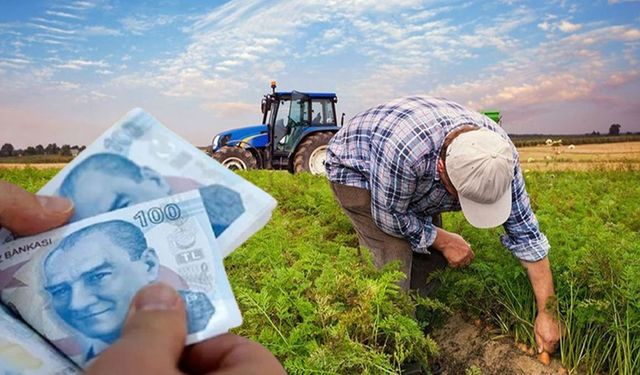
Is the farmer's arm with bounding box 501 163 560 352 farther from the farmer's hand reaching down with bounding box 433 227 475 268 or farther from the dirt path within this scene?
the farmer's hand reaching down with bounding box 433 227 475 268

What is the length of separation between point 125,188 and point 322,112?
1245 cm

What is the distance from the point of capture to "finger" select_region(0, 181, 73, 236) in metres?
1.29

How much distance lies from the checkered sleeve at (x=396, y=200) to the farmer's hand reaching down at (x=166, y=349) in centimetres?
260

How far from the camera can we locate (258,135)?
14.7m

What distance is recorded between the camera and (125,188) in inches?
57.9

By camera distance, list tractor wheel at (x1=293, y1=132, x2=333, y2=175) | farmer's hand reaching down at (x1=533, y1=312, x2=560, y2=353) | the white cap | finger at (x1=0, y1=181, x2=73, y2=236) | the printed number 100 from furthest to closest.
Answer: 1. tractor wheel at (x1=293, y1=132, x2=333, y2=175)
2. farmer's hand reaching down at (x1=533, y1=312, x2=560, y2=353)
3. the white cap
4. the printed number 100
5. finger at (x1=0, y1=181, x2=73, y2=236)

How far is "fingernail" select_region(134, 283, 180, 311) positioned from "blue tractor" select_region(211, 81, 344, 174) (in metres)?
12.0

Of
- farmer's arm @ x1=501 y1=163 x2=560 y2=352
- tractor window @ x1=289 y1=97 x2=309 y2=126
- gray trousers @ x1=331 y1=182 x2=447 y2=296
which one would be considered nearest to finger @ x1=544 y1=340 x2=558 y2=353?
farmer's arm @ x1=501 y1=163 x2=560 y2=352

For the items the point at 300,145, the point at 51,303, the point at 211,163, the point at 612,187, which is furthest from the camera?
the point at 300,145

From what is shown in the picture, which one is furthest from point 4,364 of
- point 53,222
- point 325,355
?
point 325,355

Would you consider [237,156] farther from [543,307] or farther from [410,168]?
[543,307]

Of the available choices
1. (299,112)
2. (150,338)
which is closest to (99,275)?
(150,338)

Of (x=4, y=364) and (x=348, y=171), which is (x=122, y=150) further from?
(x=348, y=171)

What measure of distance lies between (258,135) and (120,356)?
1386 cm
